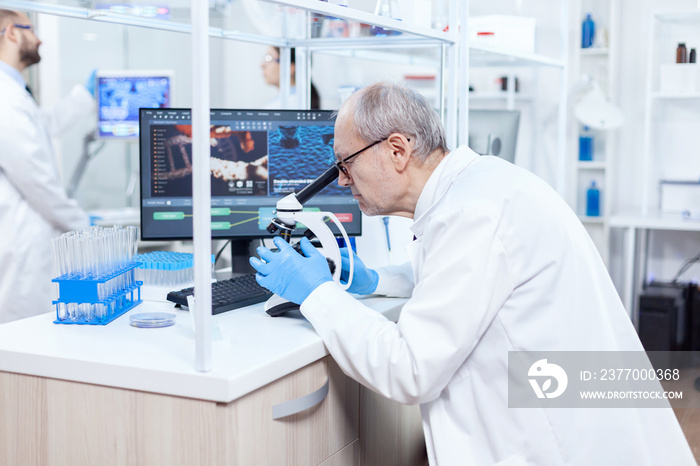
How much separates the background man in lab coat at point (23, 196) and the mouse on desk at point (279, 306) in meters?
1.41

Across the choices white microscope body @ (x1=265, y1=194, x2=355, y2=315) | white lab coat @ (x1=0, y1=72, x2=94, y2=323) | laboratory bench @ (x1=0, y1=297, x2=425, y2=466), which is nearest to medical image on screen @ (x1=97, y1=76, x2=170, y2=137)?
white lab coat @ (x1=0, y1=72, x2=94, y2=323)

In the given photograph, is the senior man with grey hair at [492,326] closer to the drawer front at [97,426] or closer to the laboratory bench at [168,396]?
the laboratory bench at [168,396]

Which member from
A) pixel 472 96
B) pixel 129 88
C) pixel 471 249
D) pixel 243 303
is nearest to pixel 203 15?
pixel 471 249

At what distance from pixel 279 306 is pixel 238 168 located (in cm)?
53

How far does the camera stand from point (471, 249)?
3.70 ft

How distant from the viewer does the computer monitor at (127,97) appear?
362 centimetres

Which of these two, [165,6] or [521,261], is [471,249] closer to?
[521,261]

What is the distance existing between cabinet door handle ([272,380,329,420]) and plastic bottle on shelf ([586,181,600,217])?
3.43 m

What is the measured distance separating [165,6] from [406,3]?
0.60 metres

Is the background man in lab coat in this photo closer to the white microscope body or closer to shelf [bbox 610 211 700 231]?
the white microscope body

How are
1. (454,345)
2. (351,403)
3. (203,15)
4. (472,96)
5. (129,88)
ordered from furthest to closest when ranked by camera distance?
(472,96) → (129,88) → (351,403) → (454,345) → (203,15)

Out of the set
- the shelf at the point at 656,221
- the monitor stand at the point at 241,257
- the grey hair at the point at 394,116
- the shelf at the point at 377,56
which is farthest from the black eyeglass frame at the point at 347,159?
the shelf at the point at 656,221

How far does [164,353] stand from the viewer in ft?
3.70

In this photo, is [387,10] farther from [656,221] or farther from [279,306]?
[656,221]
